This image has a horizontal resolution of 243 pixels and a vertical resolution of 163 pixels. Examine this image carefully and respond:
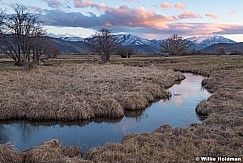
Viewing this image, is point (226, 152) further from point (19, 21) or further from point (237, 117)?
point (19, 21)

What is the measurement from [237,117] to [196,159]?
245 inches

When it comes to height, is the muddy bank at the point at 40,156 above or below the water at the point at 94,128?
above

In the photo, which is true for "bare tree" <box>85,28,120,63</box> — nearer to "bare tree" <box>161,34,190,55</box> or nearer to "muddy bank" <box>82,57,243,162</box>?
"bare tree" <box>161,34,190,55</box>

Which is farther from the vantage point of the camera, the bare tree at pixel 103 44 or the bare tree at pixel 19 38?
the bare tree at pixel 103 44

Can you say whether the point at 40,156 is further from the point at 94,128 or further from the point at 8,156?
the point at 94,128

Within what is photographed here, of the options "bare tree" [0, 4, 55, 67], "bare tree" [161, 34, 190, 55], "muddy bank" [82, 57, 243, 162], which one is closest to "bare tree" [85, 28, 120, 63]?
"bare tree" [0, 4, 55, 67]

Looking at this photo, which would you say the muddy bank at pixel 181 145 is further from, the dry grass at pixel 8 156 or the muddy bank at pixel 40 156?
the dry grass at pixel 8 156

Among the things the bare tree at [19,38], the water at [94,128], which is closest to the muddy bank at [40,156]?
the water at [94,128]

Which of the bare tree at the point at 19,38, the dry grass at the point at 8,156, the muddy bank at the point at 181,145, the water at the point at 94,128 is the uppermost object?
the bare tree at the point at 19,38

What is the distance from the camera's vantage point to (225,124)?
46.9 ft

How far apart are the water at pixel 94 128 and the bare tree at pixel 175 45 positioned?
94241 mm

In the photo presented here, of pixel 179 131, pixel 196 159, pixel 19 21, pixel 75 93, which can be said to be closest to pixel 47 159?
pixel 196 159

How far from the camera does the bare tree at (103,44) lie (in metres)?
71.8

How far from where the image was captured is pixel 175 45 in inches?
4601
